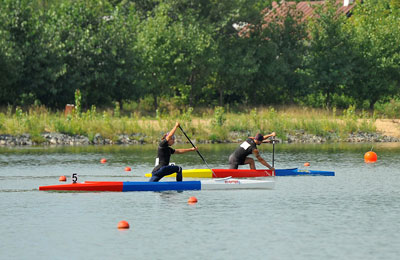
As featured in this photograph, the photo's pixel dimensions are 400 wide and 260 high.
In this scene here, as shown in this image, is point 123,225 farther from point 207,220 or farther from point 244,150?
point 244,150

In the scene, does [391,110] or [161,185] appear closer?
[161,185]

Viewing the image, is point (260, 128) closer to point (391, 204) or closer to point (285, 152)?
point (285, 152)

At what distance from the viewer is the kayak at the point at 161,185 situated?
26.8 meters

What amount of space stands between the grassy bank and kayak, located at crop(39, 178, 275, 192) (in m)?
23.7

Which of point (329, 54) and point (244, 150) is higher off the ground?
point (329, 54)

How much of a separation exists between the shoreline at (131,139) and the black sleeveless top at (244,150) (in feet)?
66.3

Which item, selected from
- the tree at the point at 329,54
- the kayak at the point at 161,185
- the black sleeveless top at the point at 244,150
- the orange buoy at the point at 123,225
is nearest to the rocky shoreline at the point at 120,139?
the tree at the point at 329,54

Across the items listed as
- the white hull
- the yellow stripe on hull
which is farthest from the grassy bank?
the white hull

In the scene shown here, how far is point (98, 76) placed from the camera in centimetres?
6175

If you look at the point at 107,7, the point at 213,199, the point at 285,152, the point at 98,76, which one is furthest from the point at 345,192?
the point at 107,7

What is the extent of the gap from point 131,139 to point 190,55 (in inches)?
640

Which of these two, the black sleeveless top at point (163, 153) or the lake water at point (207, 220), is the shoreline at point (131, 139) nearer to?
the lake water at point (207, 220)

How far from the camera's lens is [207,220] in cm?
2175

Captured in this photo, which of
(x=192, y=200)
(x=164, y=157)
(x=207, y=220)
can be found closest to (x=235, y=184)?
(x=164, y=157)
